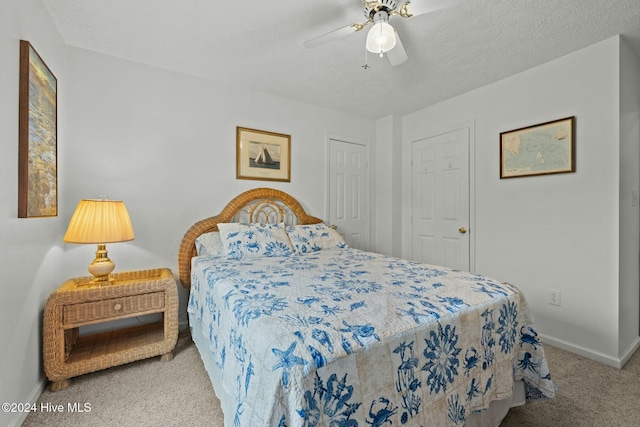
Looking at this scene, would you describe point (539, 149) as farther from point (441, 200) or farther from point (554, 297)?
point (554, 297)

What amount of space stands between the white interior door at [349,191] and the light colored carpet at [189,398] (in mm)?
2280

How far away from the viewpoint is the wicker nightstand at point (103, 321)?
175 centimetres

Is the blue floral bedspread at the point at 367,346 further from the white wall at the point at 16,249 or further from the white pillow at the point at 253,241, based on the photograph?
the white wall at the point at 16,249

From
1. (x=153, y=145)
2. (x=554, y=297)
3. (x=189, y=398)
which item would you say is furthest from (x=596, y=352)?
(x=153, y=145)

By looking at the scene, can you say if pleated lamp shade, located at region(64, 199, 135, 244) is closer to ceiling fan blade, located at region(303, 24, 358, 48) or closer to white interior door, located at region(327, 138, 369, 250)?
ceiling fan blade, located at region(303, 24, 358, 48)

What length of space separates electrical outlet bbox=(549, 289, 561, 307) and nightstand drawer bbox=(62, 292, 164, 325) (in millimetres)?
3299

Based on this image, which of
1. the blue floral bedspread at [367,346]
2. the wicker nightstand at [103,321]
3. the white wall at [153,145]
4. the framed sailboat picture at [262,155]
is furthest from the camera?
the framed sailboat picture at [262,155]

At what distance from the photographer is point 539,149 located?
253 centimetres

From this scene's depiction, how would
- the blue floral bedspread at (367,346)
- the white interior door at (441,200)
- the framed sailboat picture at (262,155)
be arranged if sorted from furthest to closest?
the white interior door at (441,200) < the framed sailboat picture at (262,155) < the blue floral bedspread at (367,346)

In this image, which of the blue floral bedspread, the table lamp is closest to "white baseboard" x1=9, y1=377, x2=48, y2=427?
the table lamp

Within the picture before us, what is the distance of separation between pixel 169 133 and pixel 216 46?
93cm

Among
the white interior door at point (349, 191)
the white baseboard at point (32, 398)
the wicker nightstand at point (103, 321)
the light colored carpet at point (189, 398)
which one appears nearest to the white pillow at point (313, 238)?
the white interior door at point (349, 191)

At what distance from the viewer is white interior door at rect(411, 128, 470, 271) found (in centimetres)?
316

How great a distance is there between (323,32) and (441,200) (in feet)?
7.64
